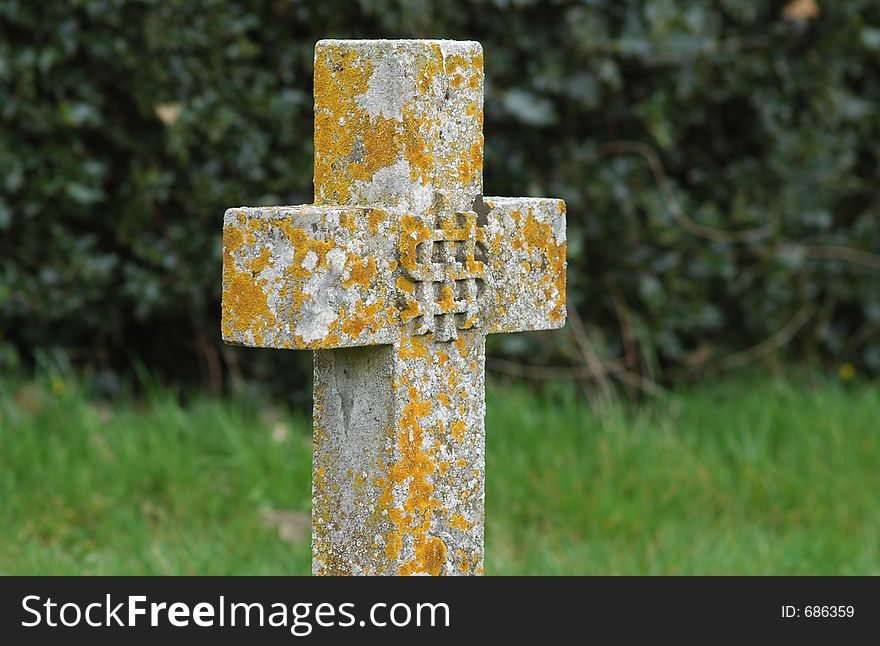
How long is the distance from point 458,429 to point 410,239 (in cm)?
38

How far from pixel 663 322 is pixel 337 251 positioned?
2.74 metres

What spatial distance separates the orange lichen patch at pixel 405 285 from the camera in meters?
2.40

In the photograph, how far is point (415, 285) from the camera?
243 cm

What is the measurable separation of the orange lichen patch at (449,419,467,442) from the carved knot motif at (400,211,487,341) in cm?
16

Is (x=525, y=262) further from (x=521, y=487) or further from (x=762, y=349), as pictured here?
(x=762, y=349)

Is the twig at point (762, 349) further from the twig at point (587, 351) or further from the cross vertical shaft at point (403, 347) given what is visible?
the cross vertical shaft at point (403, 347)

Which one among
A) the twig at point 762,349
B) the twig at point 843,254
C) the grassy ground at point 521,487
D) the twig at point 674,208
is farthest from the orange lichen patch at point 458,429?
the twig at point 843,254

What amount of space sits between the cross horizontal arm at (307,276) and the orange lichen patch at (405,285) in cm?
4

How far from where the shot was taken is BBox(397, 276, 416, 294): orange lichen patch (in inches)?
94.6

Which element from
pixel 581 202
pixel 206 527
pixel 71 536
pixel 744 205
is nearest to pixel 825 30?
pixel 744 205

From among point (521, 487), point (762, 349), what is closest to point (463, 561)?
point (521, 487)

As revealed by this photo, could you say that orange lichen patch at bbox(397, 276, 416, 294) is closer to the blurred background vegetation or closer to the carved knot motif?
the carved knot motif

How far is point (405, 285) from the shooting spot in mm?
2410

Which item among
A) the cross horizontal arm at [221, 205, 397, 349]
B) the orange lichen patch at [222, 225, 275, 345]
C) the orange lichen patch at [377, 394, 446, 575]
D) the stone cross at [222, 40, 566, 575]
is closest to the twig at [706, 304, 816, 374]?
the stone cross at [222, 40, 566, 575]
